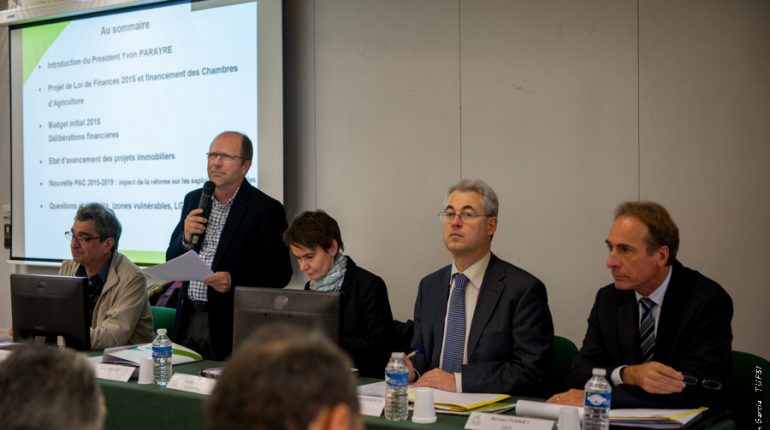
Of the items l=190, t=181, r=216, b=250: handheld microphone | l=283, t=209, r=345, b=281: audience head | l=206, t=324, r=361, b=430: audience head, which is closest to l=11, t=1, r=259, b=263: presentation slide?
l=190, t=181, r=216, b=250: handheld microphone

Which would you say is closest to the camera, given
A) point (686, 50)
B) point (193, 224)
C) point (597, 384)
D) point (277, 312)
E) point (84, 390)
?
point (84, 390)

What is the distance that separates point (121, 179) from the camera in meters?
5.48

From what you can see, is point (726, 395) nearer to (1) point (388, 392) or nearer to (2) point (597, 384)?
(2) point (597, 384)

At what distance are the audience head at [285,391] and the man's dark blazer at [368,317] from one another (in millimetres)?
2093

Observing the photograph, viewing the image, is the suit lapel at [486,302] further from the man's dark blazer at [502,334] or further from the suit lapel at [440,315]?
the suit lapel at [440,315]

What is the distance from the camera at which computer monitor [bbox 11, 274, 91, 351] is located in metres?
3.07

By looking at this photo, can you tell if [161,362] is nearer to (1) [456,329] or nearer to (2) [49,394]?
(1) [456,329]

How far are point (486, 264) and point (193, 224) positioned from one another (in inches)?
52.2

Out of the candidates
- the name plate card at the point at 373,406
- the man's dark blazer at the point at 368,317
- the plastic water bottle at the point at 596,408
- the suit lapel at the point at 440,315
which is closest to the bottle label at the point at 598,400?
the plastic water bottle at the point at 596,408

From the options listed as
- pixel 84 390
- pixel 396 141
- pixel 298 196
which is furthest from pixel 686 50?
pixel 84 390

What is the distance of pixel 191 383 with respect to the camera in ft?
8.58

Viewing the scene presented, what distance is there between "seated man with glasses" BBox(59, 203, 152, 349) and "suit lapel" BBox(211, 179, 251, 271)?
1.12 feet

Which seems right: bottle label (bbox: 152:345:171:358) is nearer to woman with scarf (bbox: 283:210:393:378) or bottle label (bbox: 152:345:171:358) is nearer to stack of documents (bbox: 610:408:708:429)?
woman with scarf (bbox: 283:210:393:378)

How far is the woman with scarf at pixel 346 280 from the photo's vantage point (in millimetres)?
3111
